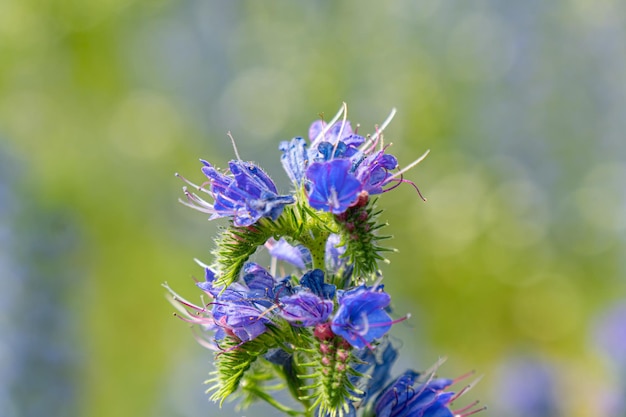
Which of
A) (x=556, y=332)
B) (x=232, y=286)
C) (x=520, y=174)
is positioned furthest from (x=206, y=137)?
(x=232, y=286)

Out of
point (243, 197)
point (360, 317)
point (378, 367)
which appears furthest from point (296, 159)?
point (378, 367)

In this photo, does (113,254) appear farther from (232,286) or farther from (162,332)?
(232,286)

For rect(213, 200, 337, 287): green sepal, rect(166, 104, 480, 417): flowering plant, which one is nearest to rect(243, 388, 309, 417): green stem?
rect(166, 104, 480, 417): flowering plant

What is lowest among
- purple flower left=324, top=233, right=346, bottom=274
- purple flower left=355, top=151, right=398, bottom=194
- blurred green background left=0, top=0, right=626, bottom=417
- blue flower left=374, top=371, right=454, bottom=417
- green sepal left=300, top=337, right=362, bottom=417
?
green sepal left=300, top=337, right=362, bottom=417

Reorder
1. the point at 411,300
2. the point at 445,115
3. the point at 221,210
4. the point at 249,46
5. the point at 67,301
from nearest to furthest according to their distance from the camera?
the point at 221,210 < the point at 67,301 < the point at 411,300 < the point at 445,115 < the point at 249,46

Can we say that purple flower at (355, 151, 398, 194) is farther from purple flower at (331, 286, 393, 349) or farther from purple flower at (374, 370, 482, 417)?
purple flower at (374, 370, 482, 417)

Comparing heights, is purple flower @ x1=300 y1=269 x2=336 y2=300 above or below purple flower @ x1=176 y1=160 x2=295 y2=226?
below
